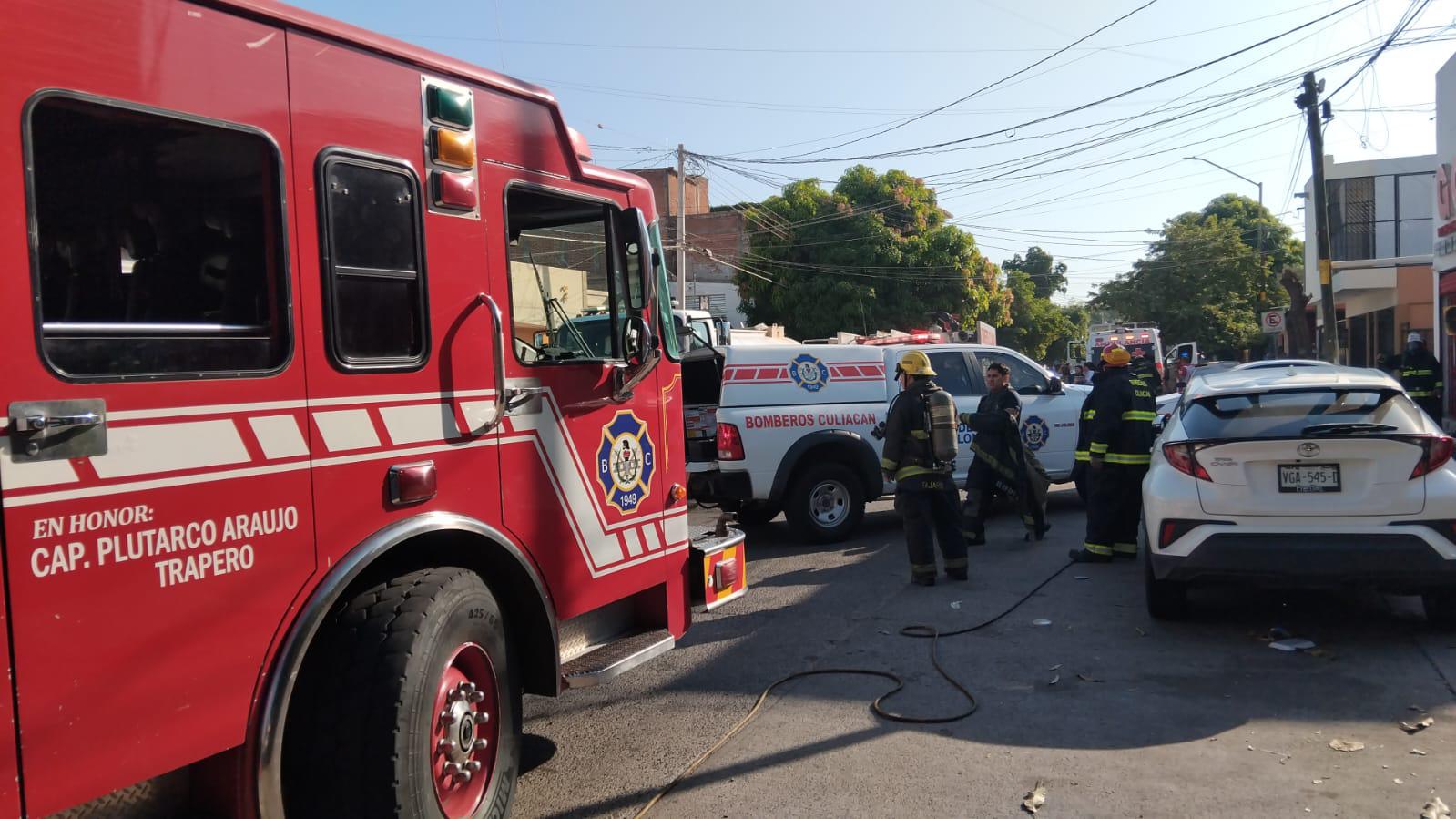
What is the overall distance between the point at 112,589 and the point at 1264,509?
18.7 feet

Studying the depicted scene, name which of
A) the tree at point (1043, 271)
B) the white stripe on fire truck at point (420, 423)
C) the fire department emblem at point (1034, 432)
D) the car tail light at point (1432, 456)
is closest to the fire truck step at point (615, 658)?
the white stripe on fire truck at point (420, 423)

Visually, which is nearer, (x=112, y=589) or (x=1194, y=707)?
(x=112, y=589)

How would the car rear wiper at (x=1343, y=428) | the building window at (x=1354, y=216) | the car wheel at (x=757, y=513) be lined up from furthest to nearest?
the building window at (x=1354, y=216)
the car wheel at (x=757, y=513)
the car rear wiper at (x=1343, y=428)

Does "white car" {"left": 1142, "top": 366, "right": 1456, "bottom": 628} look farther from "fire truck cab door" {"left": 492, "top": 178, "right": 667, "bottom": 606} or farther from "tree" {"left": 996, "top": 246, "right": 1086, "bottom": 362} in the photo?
"tree" {"left": 996, "top": 246, "right": 1086, "bottom": 362}

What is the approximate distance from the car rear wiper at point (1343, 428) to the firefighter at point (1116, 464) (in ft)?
8.22

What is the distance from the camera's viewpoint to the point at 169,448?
2736 mm

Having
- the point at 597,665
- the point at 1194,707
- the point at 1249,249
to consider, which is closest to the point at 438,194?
the point at 597,665

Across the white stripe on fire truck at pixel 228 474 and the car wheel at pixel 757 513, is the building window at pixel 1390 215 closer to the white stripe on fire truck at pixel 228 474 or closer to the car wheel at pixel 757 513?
the car wheel at pixel 757 513

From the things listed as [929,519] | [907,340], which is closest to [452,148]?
[929,519]

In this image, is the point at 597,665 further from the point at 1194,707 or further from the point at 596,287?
the point at 1194,707

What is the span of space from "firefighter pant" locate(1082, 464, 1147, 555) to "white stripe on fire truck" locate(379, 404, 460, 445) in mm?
6237

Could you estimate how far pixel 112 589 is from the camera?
261 centimetres

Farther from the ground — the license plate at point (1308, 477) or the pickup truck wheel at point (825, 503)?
the license plate at point (1308, 477)

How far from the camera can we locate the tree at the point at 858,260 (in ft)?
107
